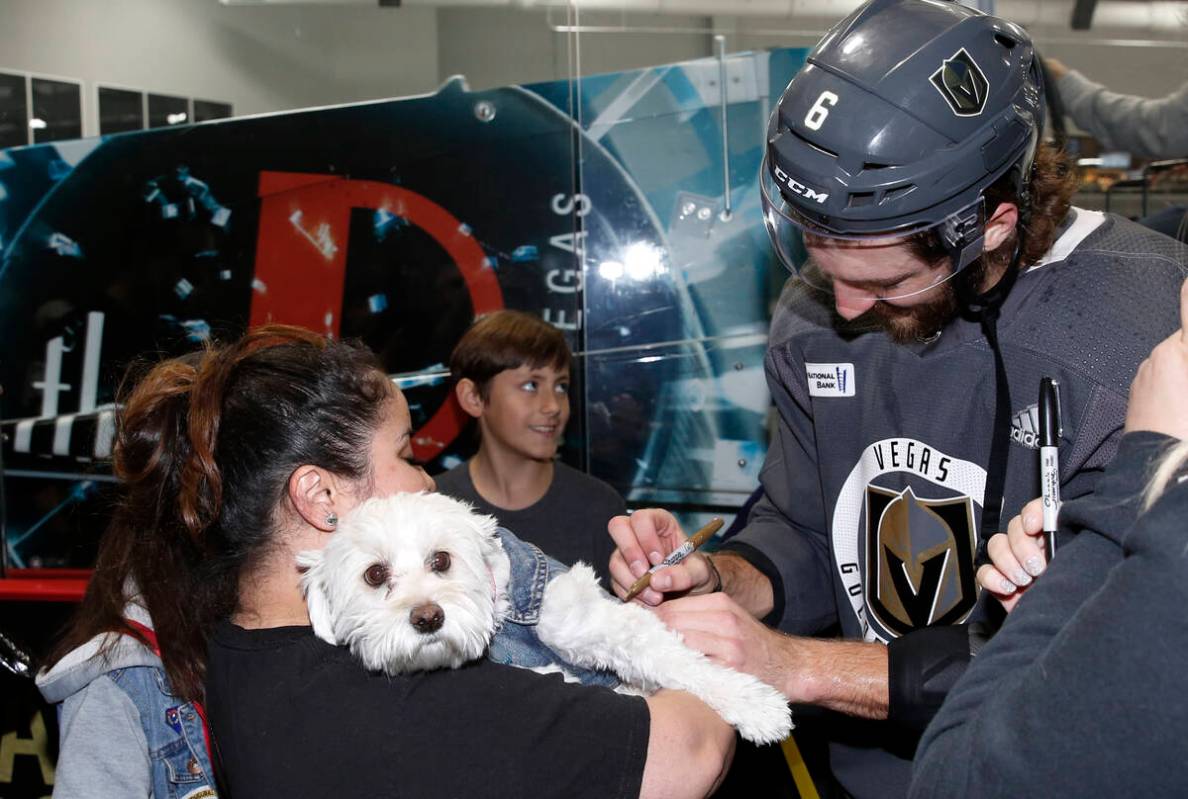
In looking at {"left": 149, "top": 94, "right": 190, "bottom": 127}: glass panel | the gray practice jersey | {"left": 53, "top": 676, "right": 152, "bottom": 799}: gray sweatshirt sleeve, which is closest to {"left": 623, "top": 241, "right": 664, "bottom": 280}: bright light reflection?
the gray practice jersey

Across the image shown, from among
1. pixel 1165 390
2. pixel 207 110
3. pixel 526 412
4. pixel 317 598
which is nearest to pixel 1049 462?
pixel 1165 390

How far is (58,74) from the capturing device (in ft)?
13.1

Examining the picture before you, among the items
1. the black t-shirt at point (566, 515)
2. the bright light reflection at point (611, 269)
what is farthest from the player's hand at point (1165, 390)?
the bright light reflection at point (611, 269)

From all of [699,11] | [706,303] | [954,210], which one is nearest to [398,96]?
[699,11]

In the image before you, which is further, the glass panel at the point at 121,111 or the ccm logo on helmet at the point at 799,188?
the glass panel at the point at 121,111

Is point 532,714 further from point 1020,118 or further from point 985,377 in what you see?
point 1020,118

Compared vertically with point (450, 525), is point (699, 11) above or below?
above

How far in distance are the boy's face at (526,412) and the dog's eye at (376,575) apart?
1975 mm

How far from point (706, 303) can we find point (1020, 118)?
218 cm

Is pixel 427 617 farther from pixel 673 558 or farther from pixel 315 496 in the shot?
pixel 673 558

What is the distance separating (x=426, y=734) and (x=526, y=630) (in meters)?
0.32

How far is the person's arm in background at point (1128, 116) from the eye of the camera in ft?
10.5

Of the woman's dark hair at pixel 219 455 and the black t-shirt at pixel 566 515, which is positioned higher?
the woman's dark hair at pixel 219 455

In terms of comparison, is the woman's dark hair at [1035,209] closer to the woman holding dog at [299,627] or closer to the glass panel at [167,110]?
the woman holding dog at [299,627]
